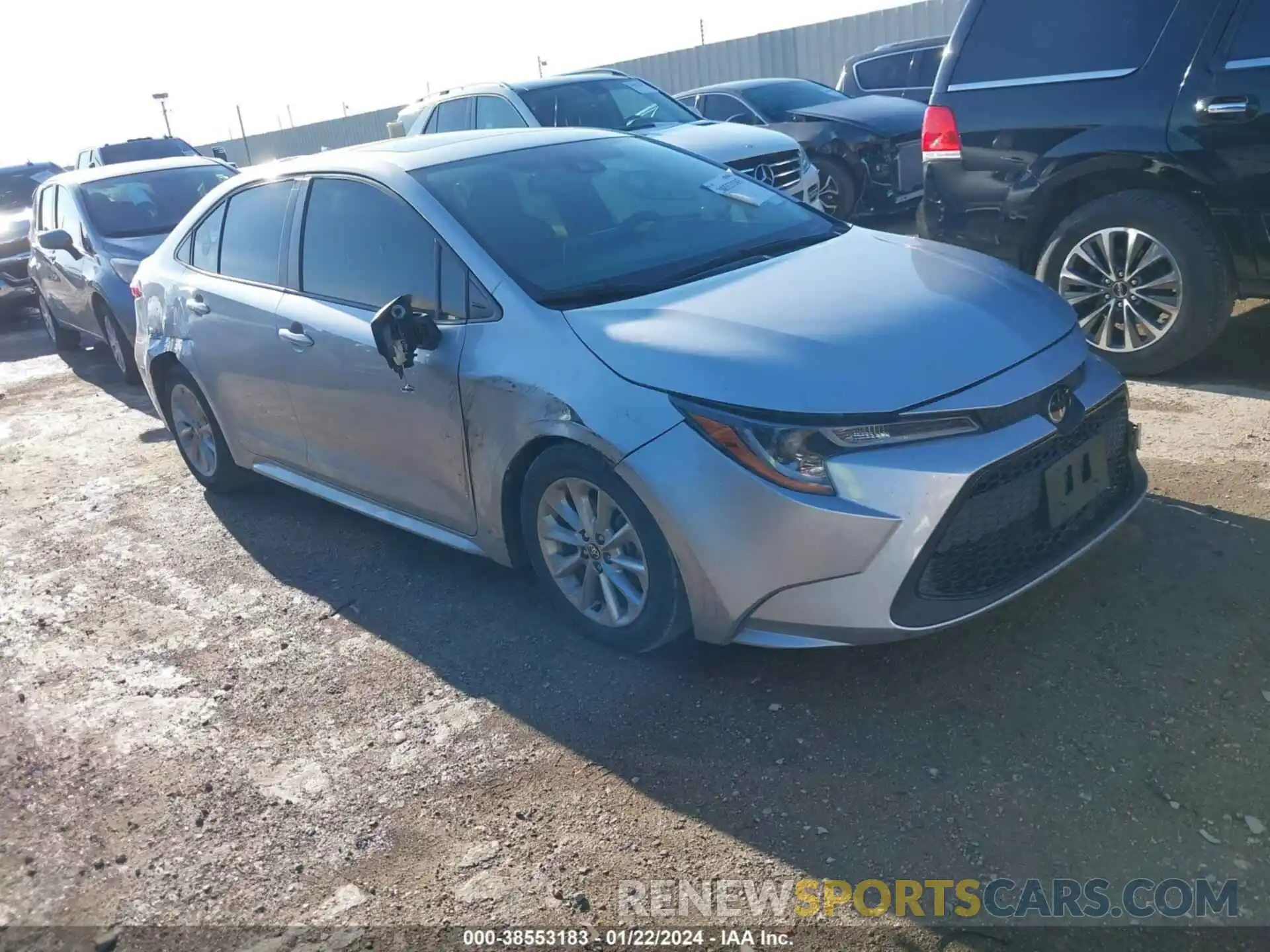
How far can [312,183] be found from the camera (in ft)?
15.0

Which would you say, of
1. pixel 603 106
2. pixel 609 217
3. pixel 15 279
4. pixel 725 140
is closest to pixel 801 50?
pixel 603 106

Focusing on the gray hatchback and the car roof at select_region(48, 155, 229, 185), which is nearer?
the gray hatchback

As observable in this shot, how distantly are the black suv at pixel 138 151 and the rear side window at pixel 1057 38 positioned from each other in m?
12.4

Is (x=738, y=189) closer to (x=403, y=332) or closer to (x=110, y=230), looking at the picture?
(x=403, y=332)

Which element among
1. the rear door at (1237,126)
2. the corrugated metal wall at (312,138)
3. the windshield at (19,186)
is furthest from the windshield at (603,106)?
the corrugated metal wall at (312,138)

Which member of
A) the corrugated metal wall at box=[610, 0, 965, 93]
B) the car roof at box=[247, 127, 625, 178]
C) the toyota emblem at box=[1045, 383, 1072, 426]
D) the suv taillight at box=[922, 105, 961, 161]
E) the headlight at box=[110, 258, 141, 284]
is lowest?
the toyota emblem at box=[1045, 383, 1072, 426]

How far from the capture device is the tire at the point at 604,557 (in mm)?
3279

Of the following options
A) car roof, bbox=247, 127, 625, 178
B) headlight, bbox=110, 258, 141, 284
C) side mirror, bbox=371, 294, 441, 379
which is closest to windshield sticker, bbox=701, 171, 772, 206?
car roof, bbox=247, 127, 625, 178

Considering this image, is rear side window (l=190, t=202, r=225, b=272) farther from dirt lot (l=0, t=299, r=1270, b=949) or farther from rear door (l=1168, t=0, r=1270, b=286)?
rear door (l=1168, t=0, r=1270, b=286)

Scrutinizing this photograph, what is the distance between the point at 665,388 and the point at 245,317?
2.50 metres

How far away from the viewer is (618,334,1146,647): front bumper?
2910 mm

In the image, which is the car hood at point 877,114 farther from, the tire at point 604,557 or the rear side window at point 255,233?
the tire at point 604,557

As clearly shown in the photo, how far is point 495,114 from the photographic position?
985 centimetres

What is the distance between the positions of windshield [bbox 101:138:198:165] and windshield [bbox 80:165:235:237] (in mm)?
6192
